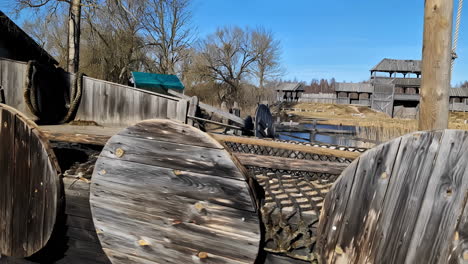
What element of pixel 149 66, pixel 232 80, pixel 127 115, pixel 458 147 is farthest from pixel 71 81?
pixel 232 80

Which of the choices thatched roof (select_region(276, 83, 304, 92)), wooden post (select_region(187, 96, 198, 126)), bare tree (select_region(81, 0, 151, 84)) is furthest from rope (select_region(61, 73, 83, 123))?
thatched roof (select_region(276, 83, 304, 92))

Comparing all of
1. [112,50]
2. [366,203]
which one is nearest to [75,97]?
[366,203]

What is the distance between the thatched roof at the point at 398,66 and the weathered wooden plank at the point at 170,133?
48149 millimetres

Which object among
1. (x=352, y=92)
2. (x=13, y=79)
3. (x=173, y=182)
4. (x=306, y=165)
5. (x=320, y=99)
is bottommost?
(x=173, y=182)

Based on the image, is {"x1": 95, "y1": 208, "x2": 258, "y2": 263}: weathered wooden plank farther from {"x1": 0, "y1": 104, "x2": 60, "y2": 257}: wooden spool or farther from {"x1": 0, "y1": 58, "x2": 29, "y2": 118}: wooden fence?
{"x1": 0, "y1": 58, "x2": 29, "y2": 118}: wooden fence

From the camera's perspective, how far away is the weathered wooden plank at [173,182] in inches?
61.8

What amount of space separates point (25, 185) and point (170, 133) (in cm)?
121

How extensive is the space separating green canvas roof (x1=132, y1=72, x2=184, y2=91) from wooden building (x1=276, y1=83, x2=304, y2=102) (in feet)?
128

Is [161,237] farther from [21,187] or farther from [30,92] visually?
[30,92]

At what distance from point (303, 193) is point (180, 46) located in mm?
24740

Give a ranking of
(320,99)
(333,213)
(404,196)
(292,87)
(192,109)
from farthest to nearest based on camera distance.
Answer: (292,87), (320,99), (192,109), (333,213), (404,196)

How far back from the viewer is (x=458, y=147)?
4.01ft

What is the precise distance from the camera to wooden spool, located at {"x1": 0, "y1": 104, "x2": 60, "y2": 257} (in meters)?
1.98

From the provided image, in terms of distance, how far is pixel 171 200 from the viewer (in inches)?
66.9
